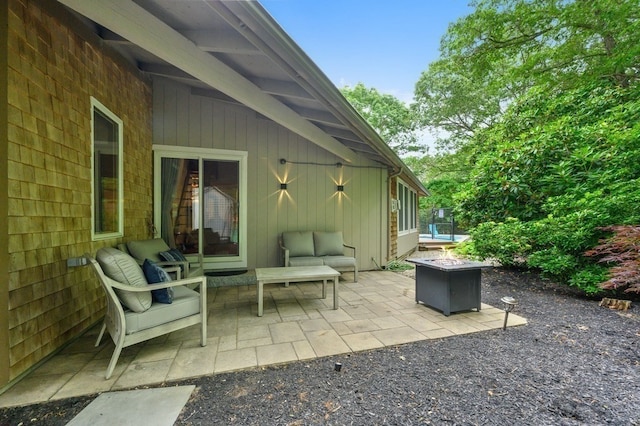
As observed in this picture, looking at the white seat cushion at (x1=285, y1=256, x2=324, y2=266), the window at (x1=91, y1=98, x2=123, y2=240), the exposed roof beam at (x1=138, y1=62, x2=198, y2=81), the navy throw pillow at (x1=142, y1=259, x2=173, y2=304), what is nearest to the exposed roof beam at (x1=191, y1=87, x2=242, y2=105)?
the exposed roof beam at (x1=138, y1=62, x2=198, y2=81)

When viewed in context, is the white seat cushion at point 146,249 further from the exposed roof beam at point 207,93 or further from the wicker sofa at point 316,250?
the exposed roof beam at point 207,93

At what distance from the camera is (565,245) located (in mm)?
4215

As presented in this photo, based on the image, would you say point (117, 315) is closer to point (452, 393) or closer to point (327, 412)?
point (327, 412)

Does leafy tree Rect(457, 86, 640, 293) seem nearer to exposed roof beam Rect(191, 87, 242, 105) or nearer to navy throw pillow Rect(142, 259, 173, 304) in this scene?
navy throw pillow Rect(142, 259, 173, 304)

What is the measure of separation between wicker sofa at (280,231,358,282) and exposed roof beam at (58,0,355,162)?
206cm

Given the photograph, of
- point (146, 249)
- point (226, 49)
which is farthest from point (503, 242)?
point (146, 249)

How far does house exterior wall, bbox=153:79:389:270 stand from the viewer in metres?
4.77

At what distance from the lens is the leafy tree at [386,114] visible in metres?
16.4

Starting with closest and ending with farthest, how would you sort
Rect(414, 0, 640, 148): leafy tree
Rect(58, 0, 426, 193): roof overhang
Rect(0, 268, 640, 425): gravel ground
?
Rect(0, 268, 640, 425): gravel ground, Rect(58, 0, 426, 193): roof overhang, Rect(414, 0, 640, 148): leafy tree

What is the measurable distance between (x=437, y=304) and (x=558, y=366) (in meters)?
1.26

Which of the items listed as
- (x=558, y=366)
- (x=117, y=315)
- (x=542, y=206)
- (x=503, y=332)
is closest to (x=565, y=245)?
(x=542, y=206)

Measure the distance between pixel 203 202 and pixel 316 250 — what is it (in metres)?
2.20

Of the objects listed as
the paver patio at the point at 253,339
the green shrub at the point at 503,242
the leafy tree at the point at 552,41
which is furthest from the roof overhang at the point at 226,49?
the leafy tree at the point at 552,41

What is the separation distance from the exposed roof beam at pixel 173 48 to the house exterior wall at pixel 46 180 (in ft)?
1.84
